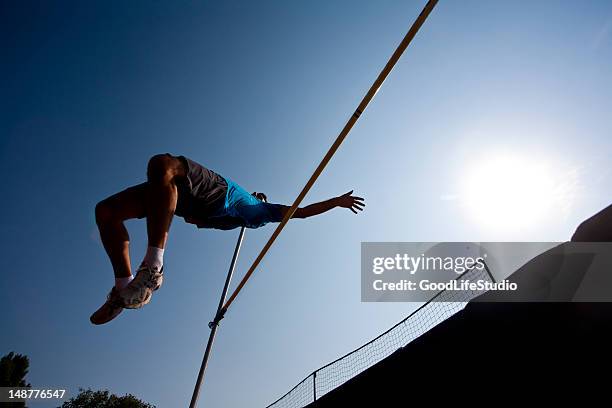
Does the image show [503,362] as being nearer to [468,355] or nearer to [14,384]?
[468,355]

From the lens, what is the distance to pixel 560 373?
1.79 metres

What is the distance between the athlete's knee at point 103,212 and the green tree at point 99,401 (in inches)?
1491

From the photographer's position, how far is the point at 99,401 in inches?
1161

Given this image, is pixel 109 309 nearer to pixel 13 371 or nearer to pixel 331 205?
pixel 331 205

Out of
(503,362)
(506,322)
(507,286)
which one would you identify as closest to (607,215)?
(507,286)

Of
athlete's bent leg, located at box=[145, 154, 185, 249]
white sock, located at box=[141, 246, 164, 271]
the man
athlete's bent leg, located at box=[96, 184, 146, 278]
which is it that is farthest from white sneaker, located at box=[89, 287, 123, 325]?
athlete's bent leg, located at box=[145, 154, 185, 249]

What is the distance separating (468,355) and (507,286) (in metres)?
0.85

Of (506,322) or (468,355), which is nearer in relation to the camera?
(506,322)

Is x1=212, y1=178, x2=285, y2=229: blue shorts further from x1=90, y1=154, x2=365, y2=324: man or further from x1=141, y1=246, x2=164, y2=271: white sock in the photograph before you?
x1=141, y1=246, x2=164, y2=271: white sock

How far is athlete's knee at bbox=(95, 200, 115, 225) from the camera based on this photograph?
2.18 meters

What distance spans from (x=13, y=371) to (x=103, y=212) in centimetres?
3649

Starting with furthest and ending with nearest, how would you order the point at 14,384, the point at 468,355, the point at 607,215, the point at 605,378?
the point at 14,384, the point at 468,355, the point at 605,378, the point at 607,215

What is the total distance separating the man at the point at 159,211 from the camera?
1.89m

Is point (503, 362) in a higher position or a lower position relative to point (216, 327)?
lower
